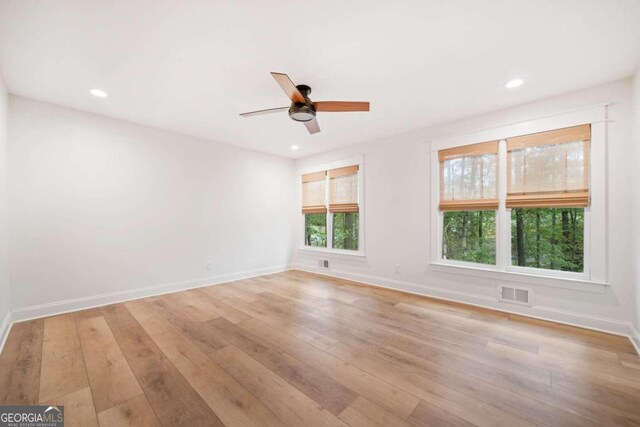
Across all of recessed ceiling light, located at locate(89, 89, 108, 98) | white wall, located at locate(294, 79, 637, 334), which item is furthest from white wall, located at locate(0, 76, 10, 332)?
white wall, located at locate(294, 79, 637, 334)

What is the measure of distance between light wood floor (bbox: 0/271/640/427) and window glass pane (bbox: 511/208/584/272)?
73 centimetres

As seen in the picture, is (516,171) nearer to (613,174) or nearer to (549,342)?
(613,174)

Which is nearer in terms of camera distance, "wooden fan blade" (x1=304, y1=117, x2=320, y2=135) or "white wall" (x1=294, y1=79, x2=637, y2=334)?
"white wall" (x1=294, y1=79, x2=637, y2=334)

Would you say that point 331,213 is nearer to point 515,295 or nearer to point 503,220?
point 503,220

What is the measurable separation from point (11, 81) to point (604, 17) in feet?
17.4

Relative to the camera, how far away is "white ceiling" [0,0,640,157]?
6.00ft

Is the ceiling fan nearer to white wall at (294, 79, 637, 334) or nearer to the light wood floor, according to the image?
white wall at (294, 79, 637, 334)

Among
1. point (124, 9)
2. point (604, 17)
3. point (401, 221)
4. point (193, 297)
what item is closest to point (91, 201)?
point (193, 297)

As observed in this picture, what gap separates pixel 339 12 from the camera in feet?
6.05

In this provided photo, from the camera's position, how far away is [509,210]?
11.1 ft

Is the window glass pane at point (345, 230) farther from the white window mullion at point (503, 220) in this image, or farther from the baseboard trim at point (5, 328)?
the baseboard trim at point (5, 328)

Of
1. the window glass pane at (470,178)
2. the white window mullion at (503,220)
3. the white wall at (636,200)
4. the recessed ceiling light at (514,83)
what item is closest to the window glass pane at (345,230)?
the window glass pane at (470,178)

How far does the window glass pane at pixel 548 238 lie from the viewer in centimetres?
300

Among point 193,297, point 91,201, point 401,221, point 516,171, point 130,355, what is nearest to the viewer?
point 130,355
